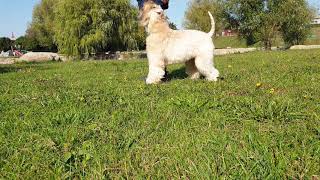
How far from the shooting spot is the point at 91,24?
3797 centimetres

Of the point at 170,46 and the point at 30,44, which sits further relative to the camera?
the point at 30,44

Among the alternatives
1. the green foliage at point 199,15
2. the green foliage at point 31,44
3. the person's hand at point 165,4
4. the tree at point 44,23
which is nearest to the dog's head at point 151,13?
the person's hand at point 165,4

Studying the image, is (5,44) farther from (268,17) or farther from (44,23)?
(268,17)

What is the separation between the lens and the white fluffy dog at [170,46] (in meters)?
7.54

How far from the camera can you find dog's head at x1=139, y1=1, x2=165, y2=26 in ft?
25.3

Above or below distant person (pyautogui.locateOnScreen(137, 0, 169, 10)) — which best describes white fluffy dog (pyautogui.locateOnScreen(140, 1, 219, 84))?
below

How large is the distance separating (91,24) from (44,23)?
27.3 meters

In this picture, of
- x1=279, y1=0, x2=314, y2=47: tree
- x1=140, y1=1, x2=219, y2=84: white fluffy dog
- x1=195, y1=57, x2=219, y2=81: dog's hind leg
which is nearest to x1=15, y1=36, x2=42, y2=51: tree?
x1=279, y1=0, x2=314, y2=47: tree

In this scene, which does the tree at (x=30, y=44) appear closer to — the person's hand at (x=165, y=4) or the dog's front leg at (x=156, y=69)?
the person's hand at (x=165, y=4)

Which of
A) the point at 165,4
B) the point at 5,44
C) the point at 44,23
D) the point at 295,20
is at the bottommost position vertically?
the point at 165,4

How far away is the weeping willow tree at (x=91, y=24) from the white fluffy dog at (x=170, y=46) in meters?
30.2

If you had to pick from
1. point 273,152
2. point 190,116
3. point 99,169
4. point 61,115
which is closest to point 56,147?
point 99,169

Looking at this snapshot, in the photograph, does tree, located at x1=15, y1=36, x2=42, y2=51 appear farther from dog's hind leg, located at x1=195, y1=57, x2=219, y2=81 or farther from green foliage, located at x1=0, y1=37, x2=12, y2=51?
dog's hind leg, located at x1=195, y1=57, x2=219, y2=81

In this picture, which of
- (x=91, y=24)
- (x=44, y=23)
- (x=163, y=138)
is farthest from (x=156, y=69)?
(x=44, y=23)
